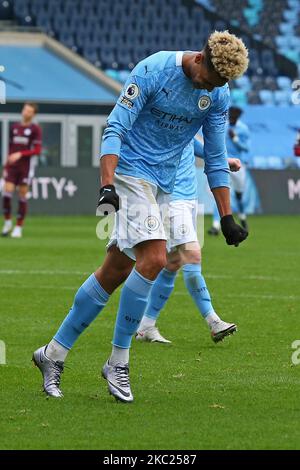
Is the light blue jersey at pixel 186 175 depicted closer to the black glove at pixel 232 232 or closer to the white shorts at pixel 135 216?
the black glove at pixel 232 232

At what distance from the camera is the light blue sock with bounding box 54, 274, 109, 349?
6969 millimetres

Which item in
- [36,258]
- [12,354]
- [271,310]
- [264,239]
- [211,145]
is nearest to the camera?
[211,145]

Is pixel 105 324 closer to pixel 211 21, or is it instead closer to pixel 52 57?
pixel 52 57

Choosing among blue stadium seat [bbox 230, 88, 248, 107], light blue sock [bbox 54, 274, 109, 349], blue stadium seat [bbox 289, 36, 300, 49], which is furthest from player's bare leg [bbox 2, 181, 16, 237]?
blue stadium seat [bbox 289, 36, 300, 49]

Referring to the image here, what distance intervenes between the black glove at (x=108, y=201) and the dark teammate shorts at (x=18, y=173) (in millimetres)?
15556

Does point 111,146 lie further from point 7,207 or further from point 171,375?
point 7,207

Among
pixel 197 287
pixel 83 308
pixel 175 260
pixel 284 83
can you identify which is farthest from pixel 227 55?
pixel 284 83

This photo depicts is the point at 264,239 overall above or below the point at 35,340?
below

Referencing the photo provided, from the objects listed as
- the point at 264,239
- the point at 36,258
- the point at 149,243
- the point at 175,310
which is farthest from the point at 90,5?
the point at 149,243

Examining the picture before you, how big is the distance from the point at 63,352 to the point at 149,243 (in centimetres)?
87

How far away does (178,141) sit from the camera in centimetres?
707

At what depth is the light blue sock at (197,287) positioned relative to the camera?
9.38 m

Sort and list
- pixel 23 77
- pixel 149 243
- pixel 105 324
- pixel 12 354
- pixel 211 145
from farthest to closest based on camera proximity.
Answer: pixel 23 77 → pixel 105 324 → pixel 12 354 → pixel 211 145 → pixel 149 243

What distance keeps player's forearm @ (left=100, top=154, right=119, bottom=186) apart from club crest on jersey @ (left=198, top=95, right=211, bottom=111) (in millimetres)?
630
